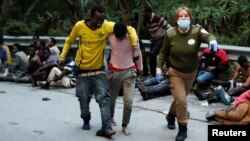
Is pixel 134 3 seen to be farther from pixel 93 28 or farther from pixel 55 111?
pixel 93 28

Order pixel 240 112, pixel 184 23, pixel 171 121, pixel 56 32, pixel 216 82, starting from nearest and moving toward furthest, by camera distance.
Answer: pixel 184 23 → pixel 240 112 → pixel 171 121 → pixel 216 82 → pixel 56 32

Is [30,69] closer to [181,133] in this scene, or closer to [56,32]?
[56,32]

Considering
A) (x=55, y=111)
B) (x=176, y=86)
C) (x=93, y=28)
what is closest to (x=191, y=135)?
(x=176, y=86)

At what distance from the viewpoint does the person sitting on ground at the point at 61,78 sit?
444 inches

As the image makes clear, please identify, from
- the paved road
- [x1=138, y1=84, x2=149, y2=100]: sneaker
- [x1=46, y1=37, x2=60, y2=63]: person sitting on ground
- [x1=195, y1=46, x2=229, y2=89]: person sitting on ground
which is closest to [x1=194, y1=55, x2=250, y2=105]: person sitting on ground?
the paved road

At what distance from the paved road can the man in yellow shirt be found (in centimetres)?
46

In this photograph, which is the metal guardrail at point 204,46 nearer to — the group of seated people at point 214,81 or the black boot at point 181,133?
the group of seated people at point 214,81

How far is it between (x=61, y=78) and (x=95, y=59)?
4636mm

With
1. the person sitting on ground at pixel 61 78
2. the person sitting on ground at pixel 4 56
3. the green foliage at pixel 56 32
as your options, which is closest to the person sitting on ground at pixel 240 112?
the person sitting on ground at pixel 61 78

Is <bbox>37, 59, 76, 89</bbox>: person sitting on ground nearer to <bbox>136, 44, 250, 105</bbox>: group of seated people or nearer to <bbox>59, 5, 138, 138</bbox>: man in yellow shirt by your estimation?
<bbox>136, 44, 250, 105</bbox>: group of seated people

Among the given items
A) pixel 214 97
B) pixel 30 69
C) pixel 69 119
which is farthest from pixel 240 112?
pixel 30 69

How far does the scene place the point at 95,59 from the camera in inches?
270

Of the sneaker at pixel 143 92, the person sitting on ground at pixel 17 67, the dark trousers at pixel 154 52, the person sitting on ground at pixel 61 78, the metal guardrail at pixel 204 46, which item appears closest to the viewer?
the sneaker at pixel 143 92

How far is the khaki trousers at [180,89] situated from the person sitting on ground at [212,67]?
2.93 metres
